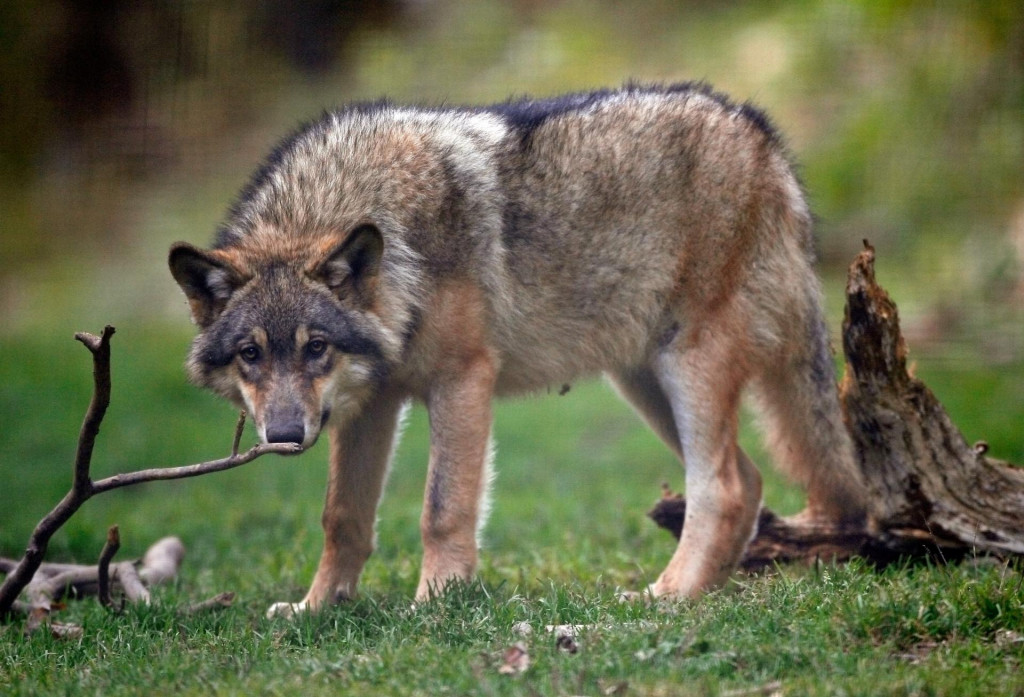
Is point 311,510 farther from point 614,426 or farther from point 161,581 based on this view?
point 614,426

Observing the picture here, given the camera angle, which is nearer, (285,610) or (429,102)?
(285,610)

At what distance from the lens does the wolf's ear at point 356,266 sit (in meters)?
4.97

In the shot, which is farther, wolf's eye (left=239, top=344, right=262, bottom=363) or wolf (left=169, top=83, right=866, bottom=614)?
wolf (left=169, top=83, right=866, bottom=614)

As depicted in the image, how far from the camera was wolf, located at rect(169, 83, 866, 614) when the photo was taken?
16.9 ft

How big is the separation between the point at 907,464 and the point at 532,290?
1976 millimetres

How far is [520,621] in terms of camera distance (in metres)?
4.41

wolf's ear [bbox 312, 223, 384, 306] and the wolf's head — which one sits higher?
wolf's ear [bbox 312, 223, 384, 306]

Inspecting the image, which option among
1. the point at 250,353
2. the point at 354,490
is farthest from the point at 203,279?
the point at 354,490

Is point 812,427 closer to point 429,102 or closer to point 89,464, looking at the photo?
point 89,464

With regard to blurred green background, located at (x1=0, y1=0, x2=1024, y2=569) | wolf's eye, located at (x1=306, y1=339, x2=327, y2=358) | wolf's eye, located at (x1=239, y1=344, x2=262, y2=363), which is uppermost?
blurred green background, located at (x1=0, y1=0, x2=1024, y2=569)

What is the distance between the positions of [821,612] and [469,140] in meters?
2.87

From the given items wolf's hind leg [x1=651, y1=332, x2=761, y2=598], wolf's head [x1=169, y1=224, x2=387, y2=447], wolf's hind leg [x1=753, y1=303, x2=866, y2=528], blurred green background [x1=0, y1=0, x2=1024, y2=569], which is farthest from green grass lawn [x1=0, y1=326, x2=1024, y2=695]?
blurred green background [x1=0, y1=0, x2=1024, y2=569]

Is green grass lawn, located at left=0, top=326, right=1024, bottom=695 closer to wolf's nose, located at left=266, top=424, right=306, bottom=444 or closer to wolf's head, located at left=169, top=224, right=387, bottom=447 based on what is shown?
wolf's nose, located at left=266, top=424, right=306, bottom=444

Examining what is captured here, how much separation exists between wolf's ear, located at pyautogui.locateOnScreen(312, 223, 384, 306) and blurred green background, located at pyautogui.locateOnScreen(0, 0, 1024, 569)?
443 cm
